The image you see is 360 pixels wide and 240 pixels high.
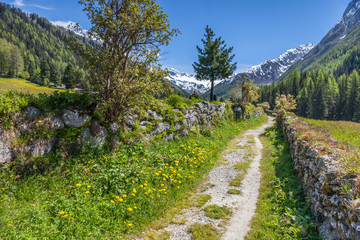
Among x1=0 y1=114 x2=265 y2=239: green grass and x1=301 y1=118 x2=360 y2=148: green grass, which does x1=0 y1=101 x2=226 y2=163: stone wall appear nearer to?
x1=0 y1=114 x2=265 y2=239: green grass

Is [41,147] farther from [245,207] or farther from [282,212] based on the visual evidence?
[282,212]

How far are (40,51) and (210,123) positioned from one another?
21408cm

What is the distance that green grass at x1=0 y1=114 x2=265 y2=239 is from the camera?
453cm

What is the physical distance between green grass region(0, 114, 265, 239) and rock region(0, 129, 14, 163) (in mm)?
279

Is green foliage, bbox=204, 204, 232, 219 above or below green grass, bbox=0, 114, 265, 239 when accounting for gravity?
below

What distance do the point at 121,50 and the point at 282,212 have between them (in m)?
10.1

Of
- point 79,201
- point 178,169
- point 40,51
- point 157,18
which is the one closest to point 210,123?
point 178,169

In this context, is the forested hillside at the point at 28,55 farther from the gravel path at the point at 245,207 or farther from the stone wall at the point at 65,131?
the gravel path at the point at 245,207

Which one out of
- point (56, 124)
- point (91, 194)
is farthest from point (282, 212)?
point (56, 124)

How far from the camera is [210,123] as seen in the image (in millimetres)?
20500

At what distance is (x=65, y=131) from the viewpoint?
25.2 ft

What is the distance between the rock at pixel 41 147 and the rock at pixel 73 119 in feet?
2.98

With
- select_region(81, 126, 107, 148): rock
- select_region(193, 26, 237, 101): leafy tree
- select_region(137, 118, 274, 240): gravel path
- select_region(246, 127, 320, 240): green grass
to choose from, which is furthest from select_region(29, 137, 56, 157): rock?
select_region(193, 26, 237, 101): leafy tree

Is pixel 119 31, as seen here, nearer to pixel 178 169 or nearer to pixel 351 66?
pixel 178 169
